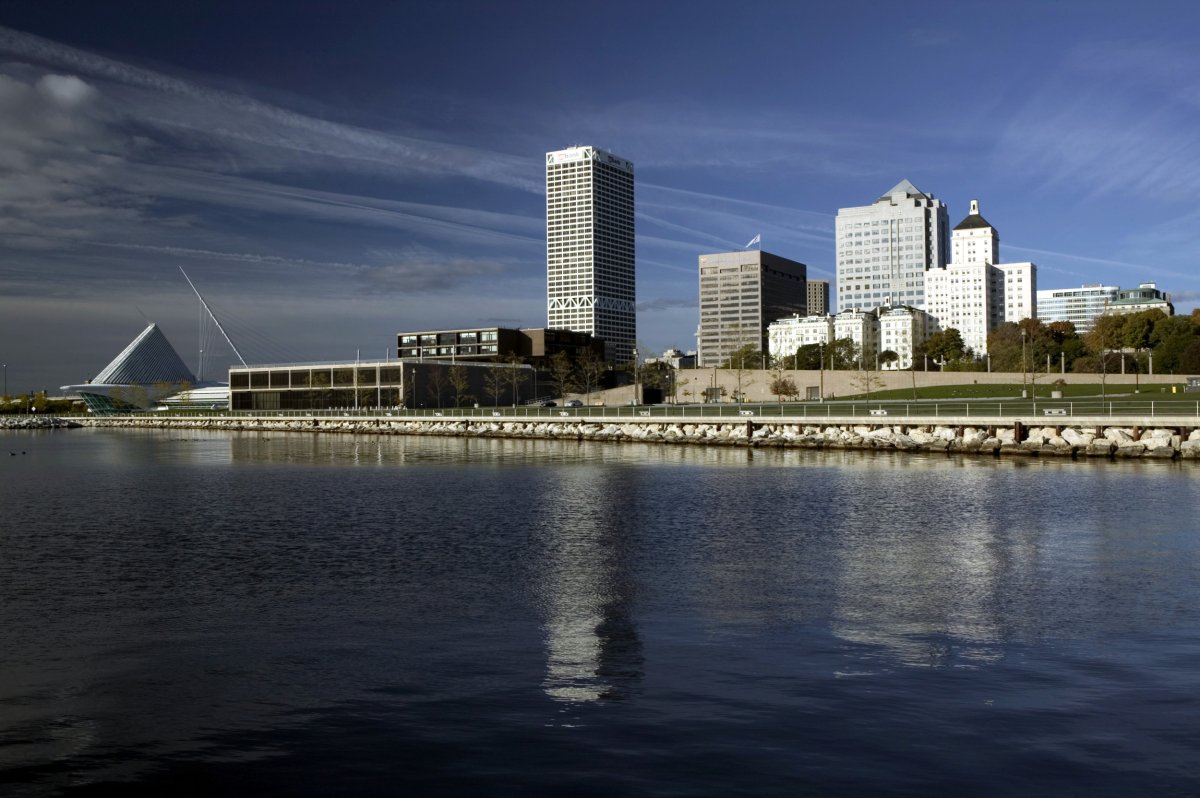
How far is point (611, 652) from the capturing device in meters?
13.3

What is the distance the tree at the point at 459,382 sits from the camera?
14638cm

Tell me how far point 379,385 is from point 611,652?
137029mm

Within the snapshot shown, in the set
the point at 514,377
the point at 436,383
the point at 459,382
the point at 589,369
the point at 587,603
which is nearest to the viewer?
the point at 587,603

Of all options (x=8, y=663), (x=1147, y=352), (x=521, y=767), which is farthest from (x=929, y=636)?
(x=1147, y=352)

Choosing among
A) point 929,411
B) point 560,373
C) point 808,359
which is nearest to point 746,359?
point 808,359

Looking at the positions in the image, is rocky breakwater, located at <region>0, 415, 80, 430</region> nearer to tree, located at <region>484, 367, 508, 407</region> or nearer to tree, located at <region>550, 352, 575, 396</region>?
tree, located at <region>484, 367, 508, 407</region>

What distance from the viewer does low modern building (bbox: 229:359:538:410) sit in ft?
479

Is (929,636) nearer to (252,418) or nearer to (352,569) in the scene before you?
(352,569)

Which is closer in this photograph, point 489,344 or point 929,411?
point 929,411

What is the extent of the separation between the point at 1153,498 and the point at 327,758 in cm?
2856

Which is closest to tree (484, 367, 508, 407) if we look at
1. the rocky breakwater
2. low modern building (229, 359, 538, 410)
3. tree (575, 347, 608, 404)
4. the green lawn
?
low modern building (229, 359, 538, 410)

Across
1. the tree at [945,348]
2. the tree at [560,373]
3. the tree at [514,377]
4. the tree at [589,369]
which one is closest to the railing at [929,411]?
the tree at [514,377]

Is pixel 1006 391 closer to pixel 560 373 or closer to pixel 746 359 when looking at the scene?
pixel 560 373

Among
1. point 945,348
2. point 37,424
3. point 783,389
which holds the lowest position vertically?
point 37,424
